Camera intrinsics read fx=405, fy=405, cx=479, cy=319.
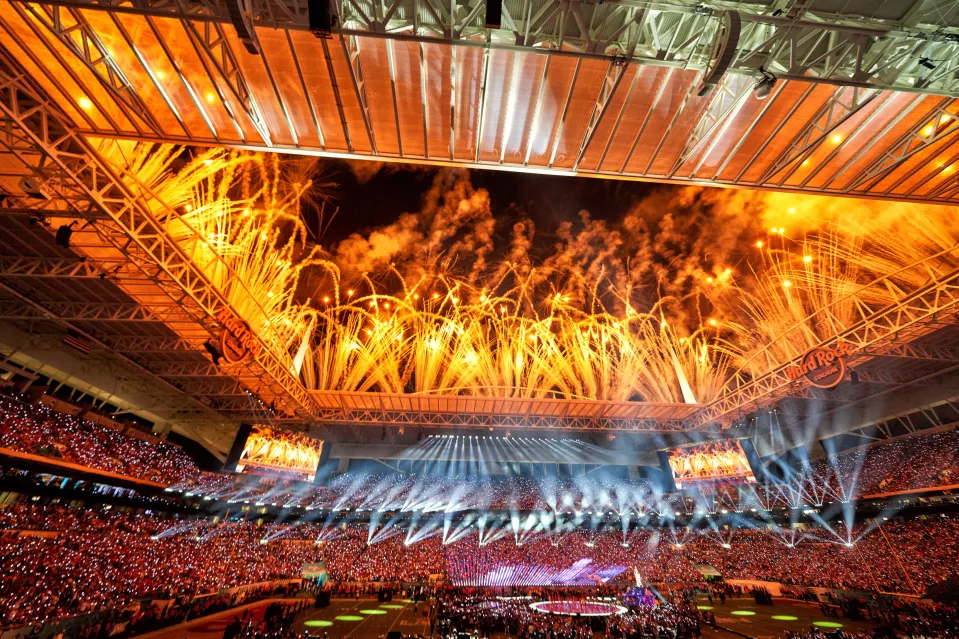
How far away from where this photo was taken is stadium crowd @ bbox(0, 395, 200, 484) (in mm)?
16203

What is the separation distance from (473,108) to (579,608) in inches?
888

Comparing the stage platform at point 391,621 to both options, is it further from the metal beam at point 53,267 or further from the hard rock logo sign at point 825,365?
the metal beam at point 53,267

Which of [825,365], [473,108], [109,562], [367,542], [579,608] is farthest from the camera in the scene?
[367,542]

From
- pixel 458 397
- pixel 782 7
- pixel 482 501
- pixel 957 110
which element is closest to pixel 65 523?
pixel 458 397

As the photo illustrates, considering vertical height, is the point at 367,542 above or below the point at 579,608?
above

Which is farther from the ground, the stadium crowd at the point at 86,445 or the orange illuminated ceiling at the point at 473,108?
the orange illuminated ceiling at the point at 473,108

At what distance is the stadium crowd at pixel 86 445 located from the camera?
1620 cm

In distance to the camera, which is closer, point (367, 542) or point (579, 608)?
point (579, 608)

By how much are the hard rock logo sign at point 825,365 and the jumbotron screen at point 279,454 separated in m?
26.7

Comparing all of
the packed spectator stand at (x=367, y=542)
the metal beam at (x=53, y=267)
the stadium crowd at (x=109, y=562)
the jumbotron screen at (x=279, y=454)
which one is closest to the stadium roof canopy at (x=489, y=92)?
the metal beam at (x=53, y=267)

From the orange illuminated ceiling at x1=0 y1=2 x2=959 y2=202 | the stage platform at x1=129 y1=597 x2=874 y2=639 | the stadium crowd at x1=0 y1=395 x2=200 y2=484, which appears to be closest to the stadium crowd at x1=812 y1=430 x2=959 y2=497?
the stage platform at x1=129 y1=597 x2=874 y2=639

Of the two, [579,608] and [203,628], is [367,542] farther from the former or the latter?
[579,608]

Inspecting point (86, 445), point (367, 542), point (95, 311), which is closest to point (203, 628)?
point (86, 445)

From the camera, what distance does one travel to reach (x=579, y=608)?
1997 centimetres
